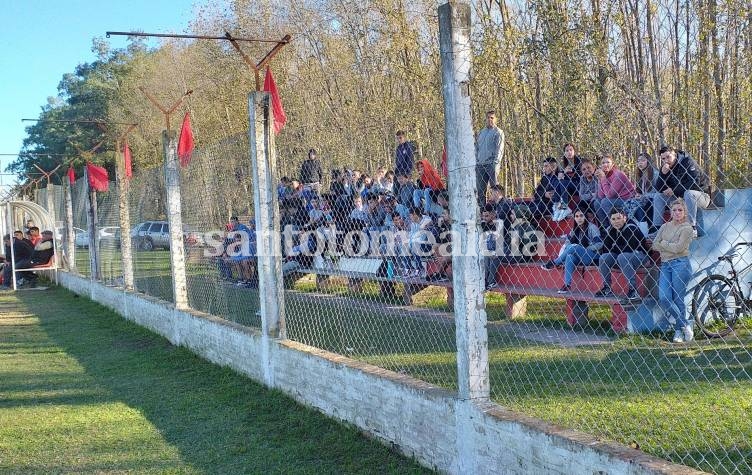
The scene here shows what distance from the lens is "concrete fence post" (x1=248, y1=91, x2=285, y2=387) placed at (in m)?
7.44

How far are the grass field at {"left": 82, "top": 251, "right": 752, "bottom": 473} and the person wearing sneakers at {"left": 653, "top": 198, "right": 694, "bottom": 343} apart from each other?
25cm

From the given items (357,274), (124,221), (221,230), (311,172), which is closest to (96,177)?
(124,221)

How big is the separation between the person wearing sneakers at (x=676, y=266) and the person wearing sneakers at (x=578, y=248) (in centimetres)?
67

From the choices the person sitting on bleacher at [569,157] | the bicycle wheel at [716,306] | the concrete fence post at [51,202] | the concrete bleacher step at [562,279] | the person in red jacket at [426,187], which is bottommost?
the bicycle wheel at [716,306]

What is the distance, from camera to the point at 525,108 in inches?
518

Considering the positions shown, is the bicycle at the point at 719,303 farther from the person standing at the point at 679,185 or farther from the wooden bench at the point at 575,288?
the person standing at the point at 679,185

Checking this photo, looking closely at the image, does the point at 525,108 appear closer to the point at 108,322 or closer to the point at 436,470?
the point at 108,322

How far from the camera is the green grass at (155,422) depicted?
5.57 m

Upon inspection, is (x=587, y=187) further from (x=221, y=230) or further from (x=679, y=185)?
(x=221, y=230)

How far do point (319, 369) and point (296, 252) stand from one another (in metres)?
1.94

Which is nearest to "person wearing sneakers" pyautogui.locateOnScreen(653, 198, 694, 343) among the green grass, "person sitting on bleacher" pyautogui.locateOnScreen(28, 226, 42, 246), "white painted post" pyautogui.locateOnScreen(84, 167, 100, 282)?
the green grass

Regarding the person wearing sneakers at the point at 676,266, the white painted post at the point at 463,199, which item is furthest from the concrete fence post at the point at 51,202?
the white painted post at the point at 463,199

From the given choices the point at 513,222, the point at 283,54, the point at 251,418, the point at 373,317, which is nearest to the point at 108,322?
the point at 373,317

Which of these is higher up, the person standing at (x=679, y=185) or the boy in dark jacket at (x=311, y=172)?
the boy in dark jacket at (x=311, y=172)
